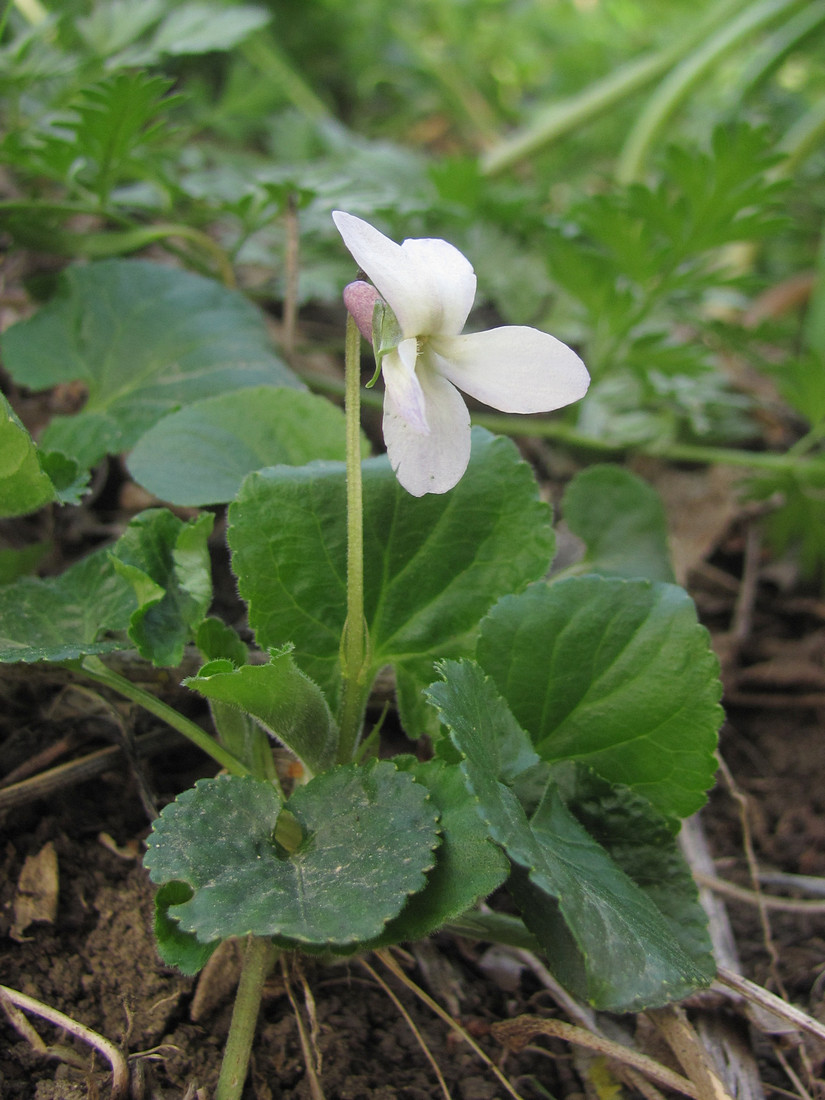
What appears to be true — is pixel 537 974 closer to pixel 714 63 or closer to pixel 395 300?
pixel 395 300

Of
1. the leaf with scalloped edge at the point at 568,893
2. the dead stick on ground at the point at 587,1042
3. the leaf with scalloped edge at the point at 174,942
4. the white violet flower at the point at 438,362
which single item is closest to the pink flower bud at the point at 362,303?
the white violet flower at the point at 438,362

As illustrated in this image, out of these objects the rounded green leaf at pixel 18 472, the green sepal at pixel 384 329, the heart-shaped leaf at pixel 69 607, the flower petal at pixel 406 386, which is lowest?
the heart-shaped leaf at pixel 69 607

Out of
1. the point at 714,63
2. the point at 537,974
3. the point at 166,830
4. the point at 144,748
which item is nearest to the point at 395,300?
the point at 166,830

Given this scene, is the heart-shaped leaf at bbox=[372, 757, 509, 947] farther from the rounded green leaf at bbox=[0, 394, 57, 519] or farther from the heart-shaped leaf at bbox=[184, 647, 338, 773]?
the rounded green leaf at bbox=[0, 394, 57, 519]

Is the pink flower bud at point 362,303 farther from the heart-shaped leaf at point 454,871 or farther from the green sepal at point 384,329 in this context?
the heart-shaped leaf at point 454,871

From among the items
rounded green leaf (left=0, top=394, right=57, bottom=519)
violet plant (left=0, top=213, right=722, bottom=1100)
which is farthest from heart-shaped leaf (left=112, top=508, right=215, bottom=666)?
rounded green leaf (left=0, top=394, right=57, bottom=519)

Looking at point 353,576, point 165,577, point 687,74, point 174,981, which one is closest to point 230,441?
point 165,577
